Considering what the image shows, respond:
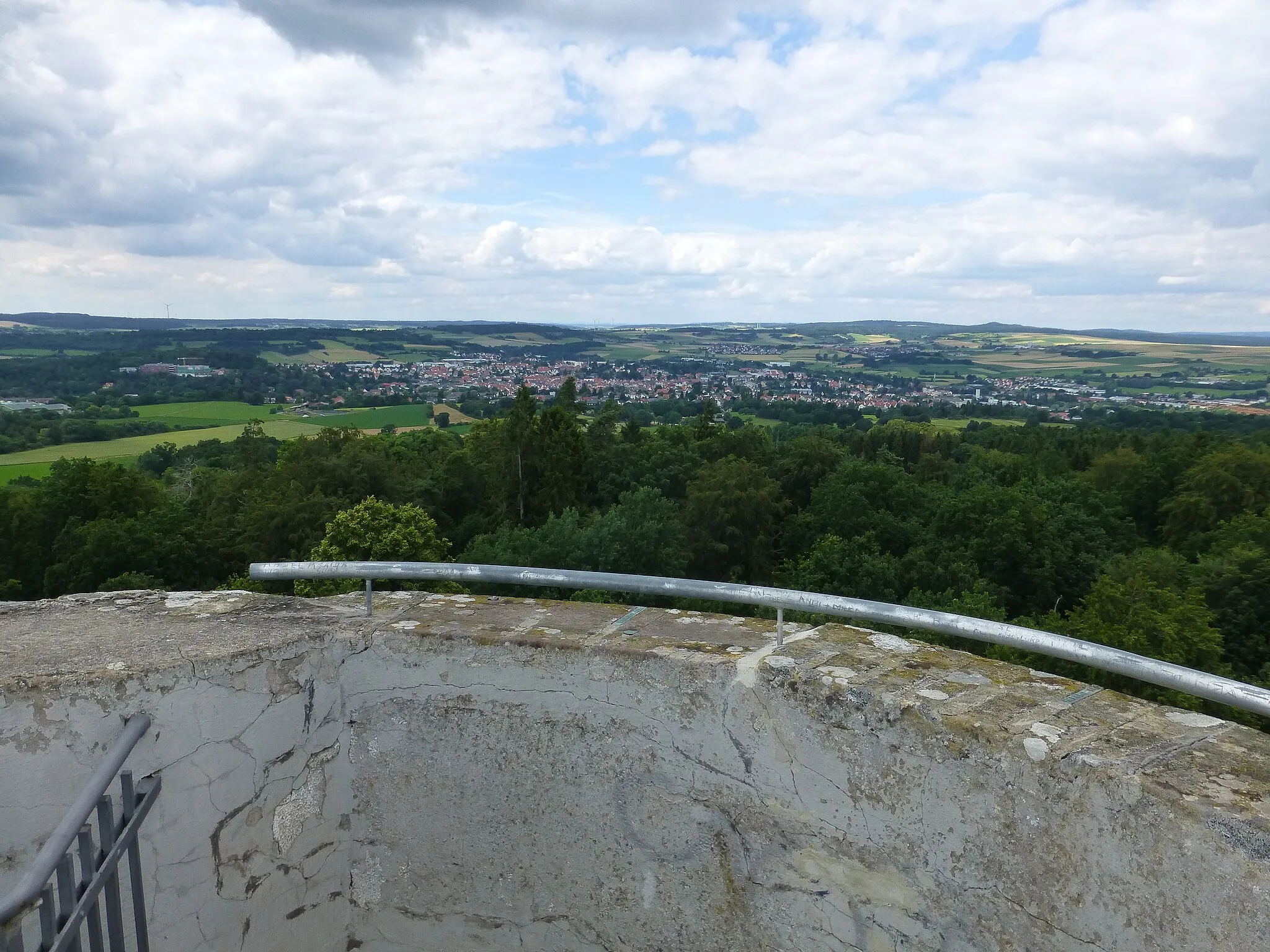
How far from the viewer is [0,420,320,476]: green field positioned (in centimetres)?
5941

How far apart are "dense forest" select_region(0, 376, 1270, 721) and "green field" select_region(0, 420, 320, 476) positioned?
13.0 m

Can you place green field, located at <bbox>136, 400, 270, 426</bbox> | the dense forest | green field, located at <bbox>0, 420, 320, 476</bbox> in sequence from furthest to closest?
1. green field, located at <bbox>136, 400, 270, 426</bbox>
2. green field, located at <bbox>0, 420, 320, 476</bbox>
3. the dense forest

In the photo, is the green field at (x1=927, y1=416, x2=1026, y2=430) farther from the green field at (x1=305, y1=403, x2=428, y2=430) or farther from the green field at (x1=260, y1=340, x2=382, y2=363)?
the green field at (x1=260, y1=340, x2=382, y2=363)

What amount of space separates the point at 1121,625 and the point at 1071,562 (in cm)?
1419

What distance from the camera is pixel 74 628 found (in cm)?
344

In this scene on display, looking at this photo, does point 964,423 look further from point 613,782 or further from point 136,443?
point 613,782

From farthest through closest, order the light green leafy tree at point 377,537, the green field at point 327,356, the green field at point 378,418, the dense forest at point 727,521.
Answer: the green field at point 327,356, the green field at point 378,418, the light green leafy tree at point 377,537, the dense forest at point 727,521

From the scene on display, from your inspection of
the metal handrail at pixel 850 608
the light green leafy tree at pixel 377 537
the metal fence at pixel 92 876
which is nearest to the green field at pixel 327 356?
the light green leafy tree at pixel 377 537

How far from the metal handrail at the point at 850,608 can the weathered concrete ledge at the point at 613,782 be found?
0.23 m

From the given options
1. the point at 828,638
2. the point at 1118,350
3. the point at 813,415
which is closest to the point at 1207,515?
the point at 828,638

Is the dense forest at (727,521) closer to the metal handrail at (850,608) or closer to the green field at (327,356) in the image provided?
the metal handrail at (850,608)

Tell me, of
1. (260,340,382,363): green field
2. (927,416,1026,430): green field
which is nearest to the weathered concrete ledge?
(927,416,1026,430): green field

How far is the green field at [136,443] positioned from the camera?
59406mm

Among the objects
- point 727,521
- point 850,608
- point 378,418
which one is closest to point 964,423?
point 727,521
